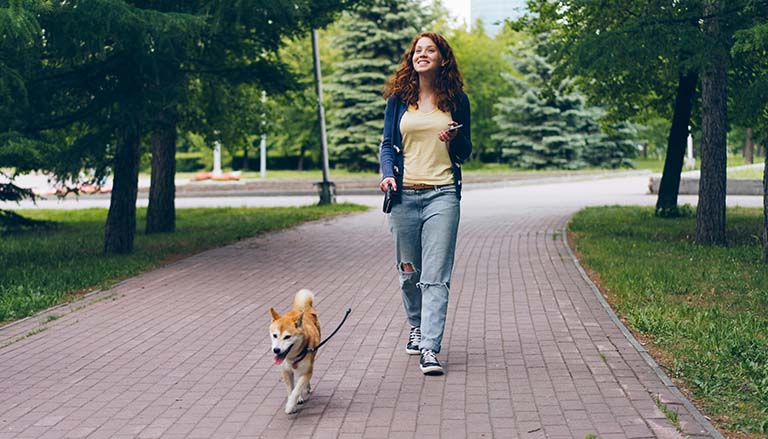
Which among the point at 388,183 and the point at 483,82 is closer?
the point at 388,183

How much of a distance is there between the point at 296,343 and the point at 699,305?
4.99 meters

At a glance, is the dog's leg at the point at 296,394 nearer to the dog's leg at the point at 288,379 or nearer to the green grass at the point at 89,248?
the dog's leg at the point at 288,379

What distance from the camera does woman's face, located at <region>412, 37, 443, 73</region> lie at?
618 cm

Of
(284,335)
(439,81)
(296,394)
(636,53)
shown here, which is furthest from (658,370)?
(636,53)

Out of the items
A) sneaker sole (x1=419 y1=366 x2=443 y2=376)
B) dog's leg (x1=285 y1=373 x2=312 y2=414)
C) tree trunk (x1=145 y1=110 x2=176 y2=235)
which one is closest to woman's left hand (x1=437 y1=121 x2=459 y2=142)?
sneaker sole (x1=419 y1=366 x2=443 y2=376)

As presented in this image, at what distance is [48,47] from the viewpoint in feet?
34.6

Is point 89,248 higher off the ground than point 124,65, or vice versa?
point 124,65

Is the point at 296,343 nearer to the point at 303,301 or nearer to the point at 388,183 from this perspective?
the point at 303,301

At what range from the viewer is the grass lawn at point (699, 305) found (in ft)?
18.8

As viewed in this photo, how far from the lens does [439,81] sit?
6.24 m

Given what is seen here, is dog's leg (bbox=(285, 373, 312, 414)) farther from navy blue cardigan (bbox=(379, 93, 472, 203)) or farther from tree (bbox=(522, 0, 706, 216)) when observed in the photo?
tree (bbox=(522, 0, 706, 216))

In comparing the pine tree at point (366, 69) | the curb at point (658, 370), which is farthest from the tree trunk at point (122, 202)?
the pine tree at point (366, 69)

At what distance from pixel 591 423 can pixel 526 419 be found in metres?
0.35

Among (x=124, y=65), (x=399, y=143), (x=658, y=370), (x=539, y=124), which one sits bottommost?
(x=658, y=370)
